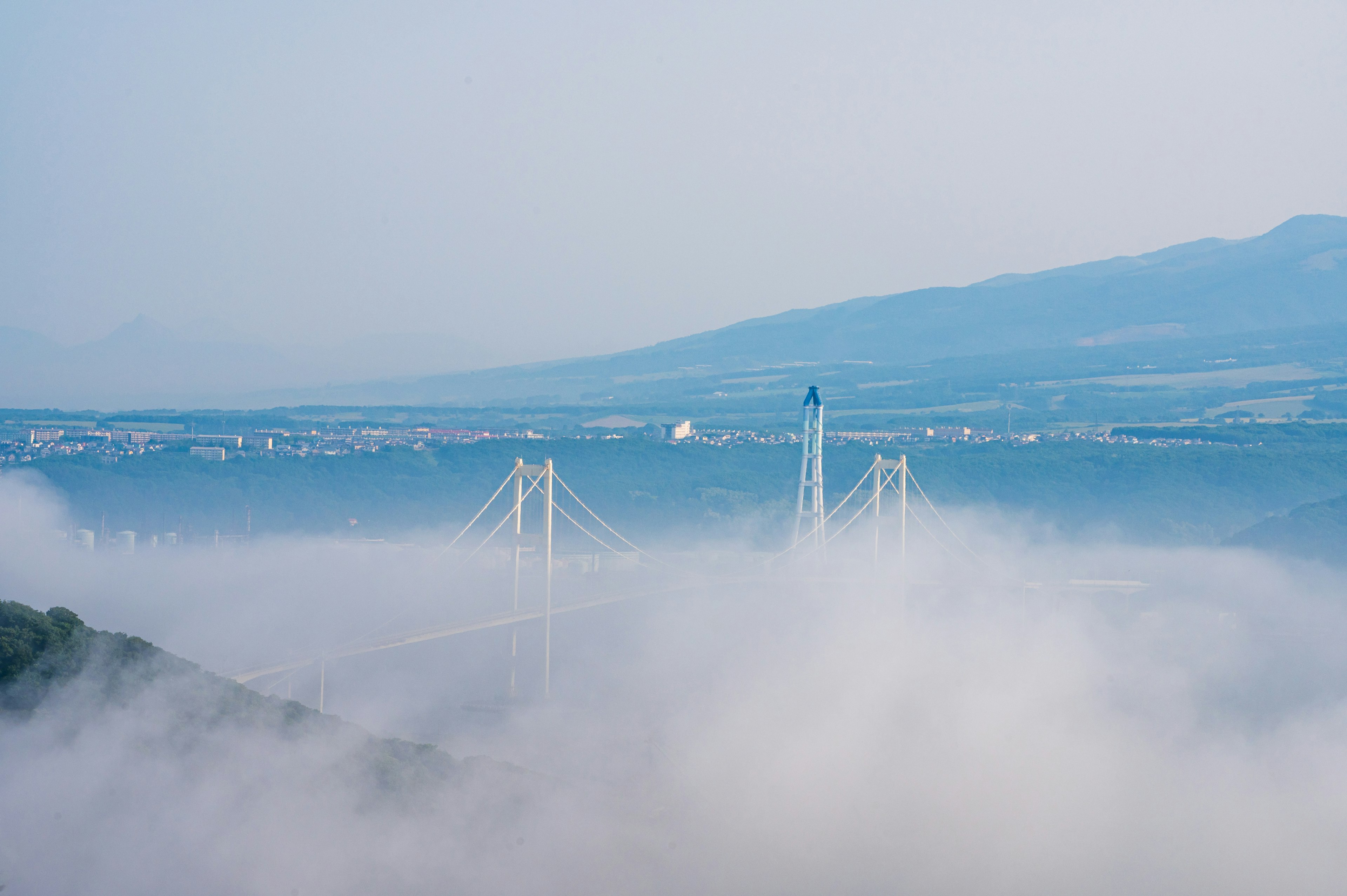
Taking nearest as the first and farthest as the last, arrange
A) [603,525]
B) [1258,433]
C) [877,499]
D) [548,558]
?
[548,558] < [877,499] < [603,525] < [1258,433]

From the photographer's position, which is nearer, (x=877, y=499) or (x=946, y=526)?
(x=877, y=499)

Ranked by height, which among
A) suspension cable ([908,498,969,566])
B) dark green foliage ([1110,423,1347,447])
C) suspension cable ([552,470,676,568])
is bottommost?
suspension cable ([908,498,969,566])

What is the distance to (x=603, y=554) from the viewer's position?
3662cm

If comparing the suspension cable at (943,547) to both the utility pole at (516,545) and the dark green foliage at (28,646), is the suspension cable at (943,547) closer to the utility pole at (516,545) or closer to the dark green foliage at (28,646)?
the utility pole at (516,545)

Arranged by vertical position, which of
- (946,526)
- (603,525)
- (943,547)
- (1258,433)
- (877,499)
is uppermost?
(1258,433)

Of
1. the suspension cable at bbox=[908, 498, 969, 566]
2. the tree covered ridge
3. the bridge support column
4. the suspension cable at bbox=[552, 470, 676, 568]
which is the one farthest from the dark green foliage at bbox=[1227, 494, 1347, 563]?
the tree covered ridge

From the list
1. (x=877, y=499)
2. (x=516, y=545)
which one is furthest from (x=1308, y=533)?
(x=516, y=545)

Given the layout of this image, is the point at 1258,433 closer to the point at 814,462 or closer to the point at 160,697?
the point at 814,462

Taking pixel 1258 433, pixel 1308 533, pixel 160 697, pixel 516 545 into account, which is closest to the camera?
pixel 160 697

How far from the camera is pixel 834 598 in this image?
32.4 metres

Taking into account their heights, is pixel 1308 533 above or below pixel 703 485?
below

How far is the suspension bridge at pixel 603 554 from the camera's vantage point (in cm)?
1956

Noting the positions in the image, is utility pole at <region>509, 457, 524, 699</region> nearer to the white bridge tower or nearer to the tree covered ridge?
the white bridge tower

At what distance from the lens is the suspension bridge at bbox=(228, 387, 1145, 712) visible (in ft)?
64.2
